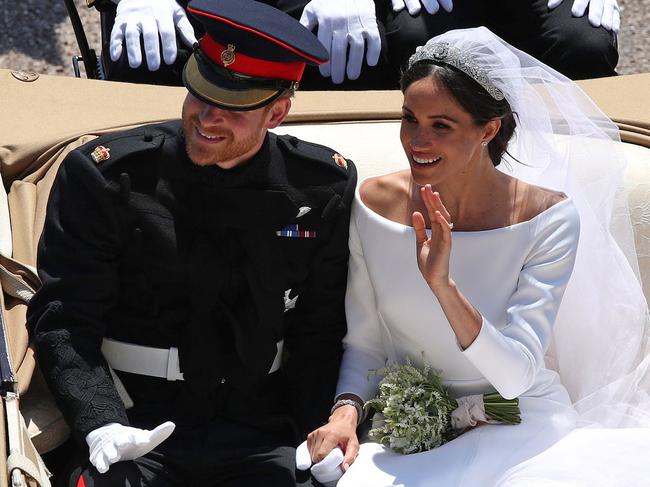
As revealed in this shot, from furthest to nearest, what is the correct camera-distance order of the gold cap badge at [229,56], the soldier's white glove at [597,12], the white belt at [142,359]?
the soldier's white glove at [597,12] → the white belt at [142,359] → the gold cap badge at [229,56]

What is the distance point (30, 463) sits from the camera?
86.7 inches

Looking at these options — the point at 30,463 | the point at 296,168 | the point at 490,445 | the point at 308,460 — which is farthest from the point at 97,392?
the point at 490,445

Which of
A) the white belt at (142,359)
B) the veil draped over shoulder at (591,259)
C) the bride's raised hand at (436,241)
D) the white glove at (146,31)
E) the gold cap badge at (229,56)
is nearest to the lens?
the bride's raised hand at (436,241)

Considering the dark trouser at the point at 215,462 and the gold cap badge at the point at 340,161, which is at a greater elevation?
the gold cap badge at the point at 340,161

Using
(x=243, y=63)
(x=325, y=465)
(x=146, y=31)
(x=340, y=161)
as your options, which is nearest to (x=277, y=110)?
(x=243, y=63)

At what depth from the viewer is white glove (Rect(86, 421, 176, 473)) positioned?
233cm

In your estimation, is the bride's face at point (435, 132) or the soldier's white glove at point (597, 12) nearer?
the bride's face at point (435, 132)

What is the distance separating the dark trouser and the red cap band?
76 centimetres

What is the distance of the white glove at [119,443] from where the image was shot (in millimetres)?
2332

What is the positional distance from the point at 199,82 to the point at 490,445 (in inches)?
37.6

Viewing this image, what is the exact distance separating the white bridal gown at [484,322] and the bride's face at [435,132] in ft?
0.62

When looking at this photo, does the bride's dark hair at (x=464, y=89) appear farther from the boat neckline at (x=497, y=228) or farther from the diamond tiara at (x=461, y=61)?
the boat neckline at (x=497, y=228)

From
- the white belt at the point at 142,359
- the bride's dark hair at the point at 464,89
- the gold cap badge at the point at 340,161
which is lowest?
the white belt at the point at 142,359

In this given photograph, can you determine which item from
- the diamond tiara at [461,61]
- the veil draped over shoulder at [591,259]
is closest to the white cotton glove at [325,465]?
the veil draped over shoulder at [591,259]
